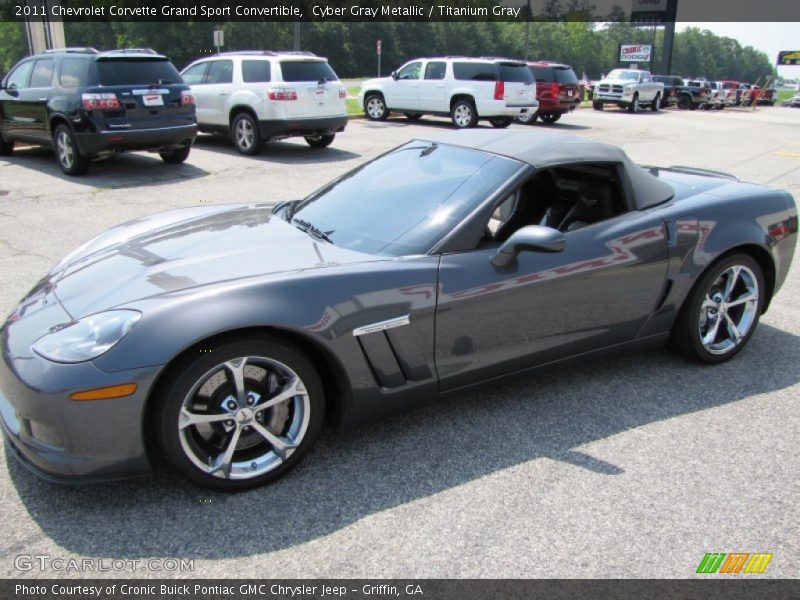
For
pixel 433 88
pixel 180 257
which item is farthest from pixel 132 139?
pixel 433 88

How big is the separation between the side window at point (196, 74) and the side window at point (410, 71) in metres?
7.24

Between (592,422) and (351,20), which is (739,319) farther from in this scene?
(351,20)

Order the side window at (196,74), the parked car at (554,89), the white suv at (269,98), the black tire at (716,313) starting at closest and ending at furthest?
1. the black tire at (716,313)
2. the white suv at (269,98)
3. the side window at (196,74)
4. the parked car at (554,89)

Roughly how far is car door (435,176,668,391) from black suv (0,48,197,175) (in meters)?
7.94

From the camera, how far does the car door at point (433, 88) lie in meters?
18.4

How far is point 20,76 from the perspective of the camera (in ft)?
35.2

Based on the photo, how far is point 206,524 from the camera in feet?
8.67

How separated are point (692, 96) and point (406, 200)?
124 feet

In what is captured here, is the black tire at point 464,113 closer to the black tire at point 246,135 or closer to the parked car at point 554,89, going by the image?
the parked car at point 554,89

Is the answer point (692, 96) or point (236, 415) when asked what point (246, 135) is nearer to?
point (236, 415)

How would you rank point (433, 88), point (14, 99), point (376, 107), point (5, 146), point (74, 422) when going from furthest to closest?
1. point (376, 107)
2. point (433, 88)
3. point (5, 146)
4. point (14, 99)
5. point (74, 422)

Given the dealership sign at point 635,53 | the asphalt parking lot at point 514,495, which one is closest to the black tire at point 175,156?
the asphalt parking lot at point 514,495

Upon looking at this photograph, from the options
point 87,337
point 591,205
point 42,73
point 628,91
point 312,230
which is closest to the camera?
point 87,337

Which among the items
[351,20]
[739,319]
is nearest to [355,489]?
[739,319]
